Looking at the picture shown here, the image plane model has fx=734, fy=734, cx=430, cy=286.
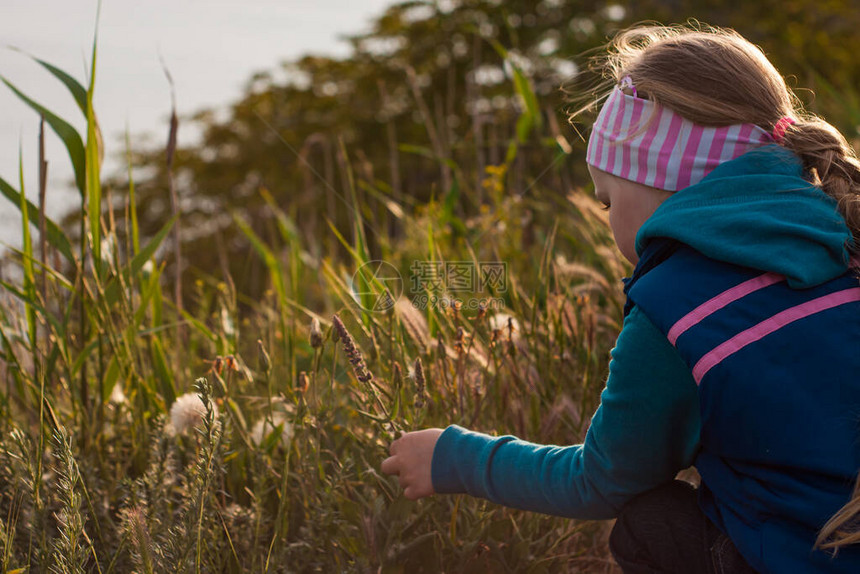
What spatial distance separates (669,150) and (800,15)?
21.1 ft

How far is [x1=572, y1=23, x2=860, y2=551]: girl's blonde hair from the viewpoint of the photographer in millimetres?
1032

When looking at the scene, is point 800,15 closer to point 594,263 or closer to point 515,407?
point 594,263

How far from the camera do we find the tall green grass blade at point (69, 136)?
1.63 meters

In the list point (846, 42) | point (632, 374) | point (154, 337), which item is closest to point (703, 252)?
point (632, 374)

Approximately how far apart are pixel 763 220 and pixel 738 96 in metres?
0.24

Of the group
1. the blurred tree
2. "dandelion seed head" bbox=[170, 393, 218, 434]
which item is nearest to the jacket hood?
"dandelion seed head" bbox=[170, 393, 218, 434]

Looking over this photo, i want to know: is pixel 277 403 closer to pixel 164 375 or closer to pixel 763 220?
pixel 164 375

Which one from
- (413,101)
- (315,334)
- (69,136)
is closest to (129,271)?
(69,136)

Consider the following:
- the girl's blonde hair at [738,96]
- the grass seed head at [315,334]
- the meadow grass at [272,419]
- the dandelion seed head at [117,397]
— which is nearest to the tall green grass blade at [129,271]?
the meadow grass at [272,419]

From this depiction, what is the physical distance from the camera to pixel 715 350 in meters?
0.89

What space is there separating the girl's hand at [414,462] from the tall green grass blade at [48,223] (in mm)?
960

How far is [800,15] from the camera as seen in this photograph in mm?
6402

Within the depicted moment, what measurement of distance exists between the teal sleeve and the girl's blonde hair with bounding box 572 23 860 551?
0.32m

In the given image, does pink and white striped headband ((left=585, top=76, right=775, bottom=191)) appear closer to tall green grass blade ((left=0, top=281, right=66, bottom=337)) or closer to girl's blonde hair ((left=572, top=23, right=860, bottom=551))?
girl's blonde hair ((left=572, top=23, right=860, bottom=551))
